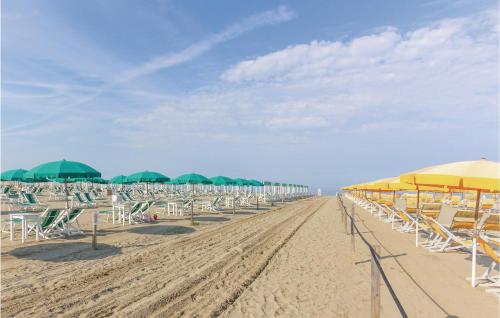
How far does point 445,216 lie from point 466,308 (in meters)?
5.09

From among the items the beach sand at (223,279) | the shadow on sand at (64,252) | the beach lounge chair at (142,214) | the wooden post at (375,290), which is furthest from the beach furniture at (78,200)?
the wooden post at (375,290)

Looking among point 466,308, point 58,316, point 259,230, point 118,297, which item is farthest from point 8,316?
point 259,230

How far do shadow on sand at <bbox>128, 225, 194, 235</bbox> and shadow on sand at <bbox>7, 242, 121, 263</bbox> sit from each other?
2124 millimetres

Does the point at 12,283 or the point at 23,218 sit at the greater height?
the point at 23,218

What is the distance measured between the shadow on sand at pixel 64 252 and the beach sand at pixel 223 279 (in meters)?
0.02

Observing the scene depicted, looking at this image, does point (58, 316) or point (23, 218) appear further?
point (23, 218)

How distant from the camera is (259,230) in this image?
10953 millimetres

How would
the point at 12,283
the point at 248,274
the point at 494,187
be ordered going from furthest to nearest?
the point at 248,274, the point at 12,283, the point at 494,187

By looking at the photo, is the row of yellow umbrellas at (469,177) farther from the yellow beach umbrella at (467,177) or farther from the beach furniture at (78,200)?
the beach furniture at (78,200)

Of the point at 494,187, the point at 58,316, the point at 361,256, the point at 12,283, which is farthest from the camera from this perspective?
the point at 361,256

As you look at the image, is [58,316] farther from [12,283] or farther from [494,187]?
[494,187]

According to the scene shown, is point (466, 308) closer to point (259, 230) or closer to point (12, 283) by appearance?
point (12, 283)

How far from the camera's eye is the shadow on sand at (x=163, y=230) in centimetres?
982

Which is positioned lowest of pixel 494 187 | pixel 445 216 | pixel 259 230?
pixel 259 230
